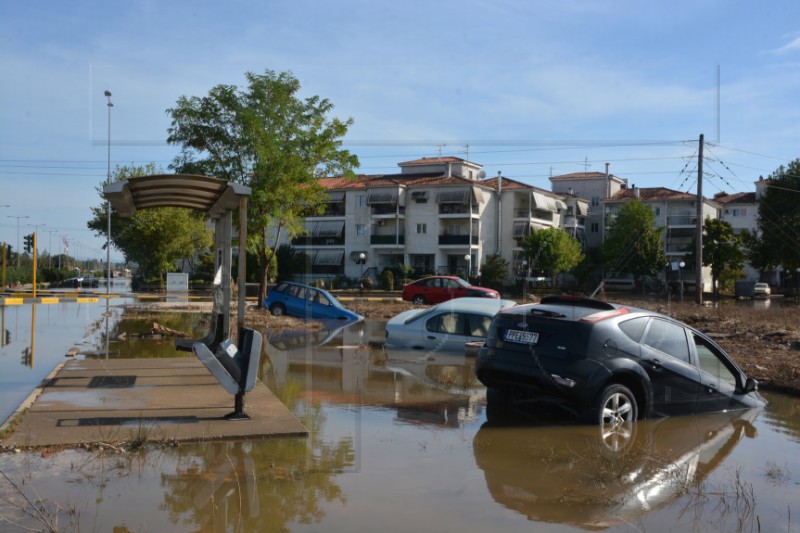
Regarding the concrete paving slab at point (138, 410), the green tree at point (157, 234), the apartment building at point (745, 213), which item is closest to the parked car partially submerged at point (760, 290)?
the apartment building at point (745, 213)

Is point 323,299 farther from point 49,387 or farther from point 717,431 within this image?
point 717,431

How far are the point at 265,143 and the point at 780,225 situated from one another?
167 feet

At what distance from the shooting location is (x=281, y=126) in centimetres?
2722

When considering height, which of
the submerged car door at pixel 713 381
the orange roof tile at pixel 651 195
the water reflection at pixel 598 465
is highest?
the orange roof tile at pixel 651 195

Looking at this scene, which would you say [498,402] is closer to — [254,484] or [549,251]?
[254,484]

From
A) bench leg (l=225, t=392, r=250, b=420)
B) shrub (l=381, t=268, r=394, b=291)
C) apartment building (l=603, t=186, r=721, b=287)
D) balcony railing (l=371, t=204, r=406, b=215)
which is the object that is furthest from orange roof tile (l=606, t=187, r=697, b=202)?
bench leg (l=225, t=392, r=250, b=420)

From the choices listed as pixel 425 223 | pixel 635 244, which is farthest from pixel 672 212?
pixel 425 223

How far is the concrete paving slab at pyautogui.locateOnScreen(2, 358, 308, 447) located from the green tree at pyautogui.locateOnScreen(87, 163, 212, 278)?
34.1 m

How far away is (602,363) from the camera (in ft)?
29.1

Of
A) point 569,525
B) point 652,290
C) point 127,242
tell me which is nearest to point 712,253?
point 652,290

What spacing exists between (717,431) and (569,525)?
4606 mm

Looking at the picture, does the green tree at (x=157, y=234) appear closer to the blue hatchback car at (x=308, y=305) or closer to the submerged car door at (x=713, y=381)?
the blue hatchback car at (x=308, y=305)

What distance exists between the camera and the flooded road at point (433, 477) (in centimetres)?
593

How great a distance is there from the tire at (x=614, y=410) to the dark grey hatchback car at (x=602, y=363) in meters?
0.01
